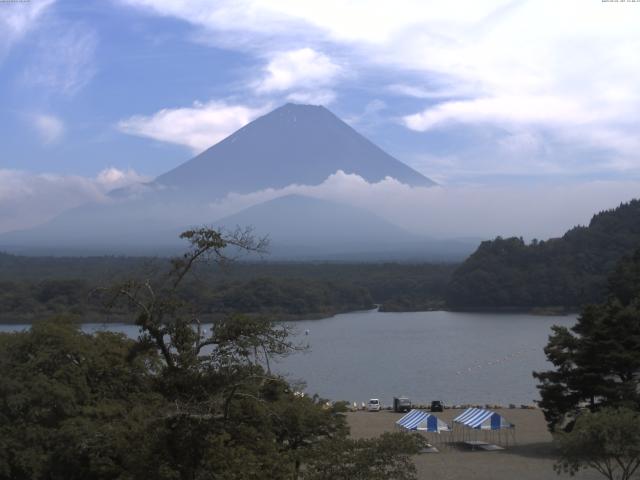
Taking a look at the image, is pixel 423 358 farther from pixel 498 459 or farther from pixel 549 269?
pixel 549 269

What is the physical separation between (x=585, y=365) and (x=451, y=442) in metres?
2.73

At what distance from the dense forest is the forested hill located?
2.45 m

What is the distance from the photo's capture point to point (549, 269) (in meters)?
46.6

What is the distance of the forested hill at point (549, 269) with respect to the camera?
45125 mm

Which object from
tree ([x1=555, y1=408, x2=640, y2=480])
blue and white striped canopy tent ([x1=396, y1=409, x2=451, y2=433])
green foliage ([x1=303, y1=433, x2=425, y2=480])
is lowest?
blue and white striped canopy tent ([x1=396, y1=409, x2=451, y2=433])

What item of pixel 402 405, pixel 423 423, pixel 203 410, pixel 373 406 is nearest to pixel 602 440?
pixel 203 410

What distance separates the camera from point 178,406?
4484 mm

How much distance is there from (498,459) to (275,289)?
98.7ft

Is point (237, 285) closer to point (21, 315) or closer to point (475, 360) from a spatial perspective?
point (21, 315)

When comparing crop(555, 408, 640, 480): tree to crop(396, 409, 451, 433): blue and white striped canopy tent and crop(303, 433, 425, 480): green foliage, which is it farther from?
crop(396, 409, 451, 433): blue and white striped canopy tent

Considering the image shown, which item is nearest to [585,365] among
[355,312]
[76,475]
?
[76,475]

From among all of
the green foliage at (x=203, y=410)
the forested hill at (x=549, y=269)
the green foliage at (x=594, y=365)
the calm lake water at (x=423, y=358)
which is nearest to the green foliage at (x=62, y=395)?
the green foliage at (x=203, y=410)

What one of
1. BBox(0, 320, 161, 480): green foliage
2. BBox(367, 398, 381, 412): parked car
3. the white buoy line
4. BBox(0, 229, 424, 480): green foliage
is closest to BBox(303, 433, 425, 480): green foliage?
BBox(0, 229, 424, 480): green foliage

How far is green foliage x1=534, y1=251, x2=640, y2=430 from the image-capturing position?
11359 mm
